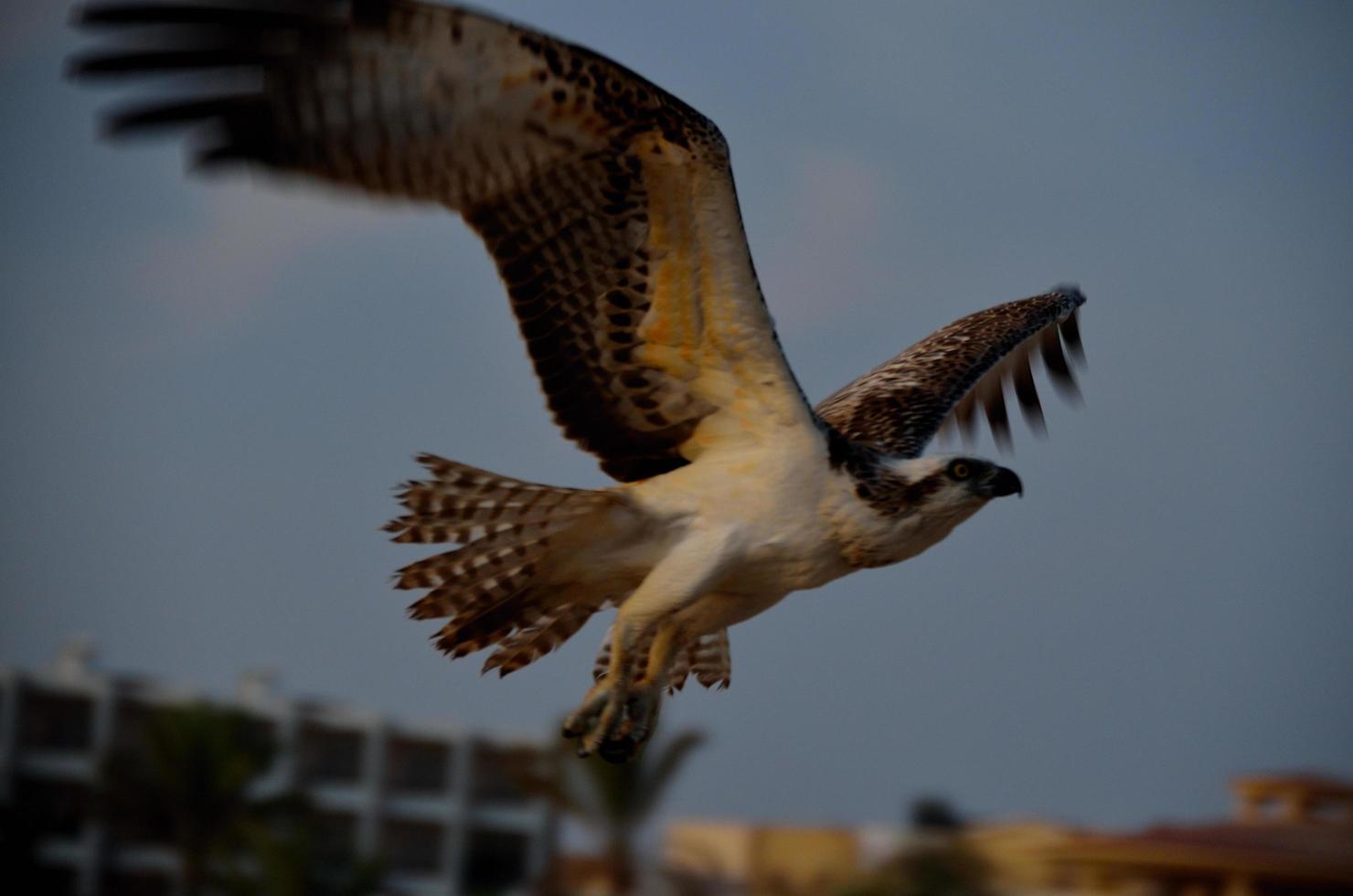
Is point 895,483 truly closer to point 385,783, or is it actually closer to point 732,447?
point 732,447

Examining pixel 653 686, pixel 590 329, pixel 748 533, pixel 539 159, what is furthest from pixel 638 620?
pixel 539 159

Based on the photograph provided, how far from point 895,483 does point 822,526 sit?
0.88 feet

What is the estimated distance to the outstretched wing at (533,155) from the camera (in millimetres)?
5188

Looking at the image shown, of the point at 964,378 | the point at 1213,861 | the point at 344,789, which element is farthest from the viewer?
the point at 344,789

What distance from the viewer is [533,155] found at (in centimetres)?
557

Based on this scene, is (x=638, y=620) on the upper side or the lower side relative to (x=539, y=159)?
lower

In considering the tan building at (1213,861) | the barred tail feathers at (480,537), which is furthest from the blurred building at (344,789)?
the barred tail feathers at (480,537)

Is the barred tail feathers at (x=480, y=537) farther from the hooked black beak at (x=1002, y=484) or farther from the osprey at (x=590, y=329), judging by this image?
the hooked black beak at (x=1002, y=484)

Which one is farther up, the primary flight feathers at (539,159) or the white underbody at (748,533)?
the primary flight feathers at (539,159)

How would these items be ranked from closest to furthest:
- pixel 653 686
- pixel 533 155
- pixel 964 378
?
pixel 533 155
pixel 653 686
pixel 964 378

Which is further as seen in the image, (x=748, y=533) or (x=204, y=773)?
(x=204, y=773)

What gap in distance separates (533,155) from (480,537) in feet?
4.06

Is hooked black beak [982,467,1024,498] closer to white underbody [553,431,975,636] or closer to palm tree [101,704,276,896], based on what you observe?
white underbody [553,431,975,636]

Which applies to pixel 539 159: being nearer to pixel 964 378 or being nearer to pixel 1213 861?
pixel 964 378
